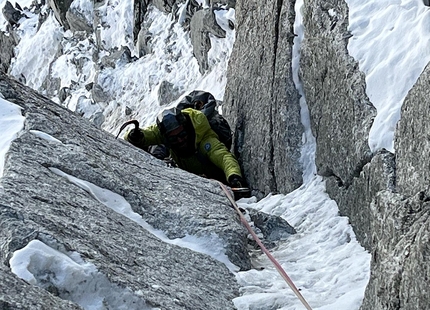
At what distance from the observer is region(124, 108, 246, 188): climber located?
1053cm

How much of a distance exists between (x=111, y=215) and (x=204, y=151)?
474 cm

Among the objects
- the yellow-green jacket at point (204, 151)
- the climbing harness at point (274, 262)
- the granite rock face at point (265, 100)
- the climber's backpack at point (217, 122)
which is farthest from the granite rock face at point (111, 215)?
the climber's backpack at point (217, 122)

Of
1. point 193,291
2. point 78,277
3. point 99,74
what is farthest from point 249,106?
point 99,74

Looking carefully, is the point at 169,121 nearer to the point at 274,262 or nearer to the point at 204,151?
the point at 204,151

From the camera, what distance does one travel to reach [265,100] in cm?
1018

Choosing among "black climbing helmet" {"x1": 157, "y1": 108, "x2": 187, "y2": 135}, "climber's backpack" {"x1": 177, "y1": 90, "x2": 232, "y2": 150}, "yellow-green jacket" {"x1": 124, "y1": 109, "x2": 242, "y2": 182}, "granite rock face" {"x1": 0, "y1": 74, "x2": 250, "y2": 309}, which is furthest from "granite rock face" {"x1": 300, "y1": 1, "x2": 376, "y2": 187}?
"black climbing helmet" {"x1": 157, "y1": 108, "x2": 187, "y2": 135}

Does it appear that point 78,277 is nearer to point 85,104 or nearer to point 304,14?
point 304,14

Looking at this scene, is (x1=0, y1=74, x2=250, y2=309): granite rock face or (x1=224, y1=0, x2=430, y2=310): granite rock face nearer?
(x1=224, y1=0, x2=430, y2=310): granite rock face

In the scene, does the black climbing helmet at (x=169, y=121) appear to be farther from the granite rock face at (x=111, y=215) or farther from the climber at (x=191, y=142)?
the granite rock face at (x=111, y=215)

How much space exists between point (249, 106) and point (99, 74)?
10.4 metres

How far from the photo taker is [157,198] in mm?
7113

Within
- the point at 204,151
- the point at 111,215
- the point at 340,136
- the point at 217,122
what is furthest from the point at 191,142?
the point at 111,215

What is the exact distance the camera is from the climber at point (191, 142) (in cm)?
1053

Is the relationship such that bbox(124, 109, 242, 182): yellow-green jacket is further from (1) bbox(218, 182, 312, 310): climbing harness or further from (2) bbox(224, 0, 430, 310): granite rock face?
(1) bbox(218, 182, 312, 310): climbing harness
